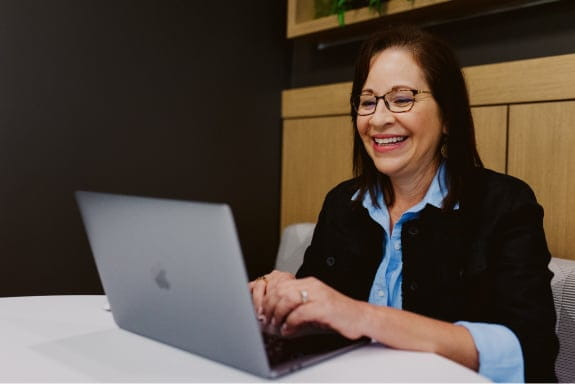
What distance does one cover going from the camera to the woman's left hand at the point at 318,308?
899 mm

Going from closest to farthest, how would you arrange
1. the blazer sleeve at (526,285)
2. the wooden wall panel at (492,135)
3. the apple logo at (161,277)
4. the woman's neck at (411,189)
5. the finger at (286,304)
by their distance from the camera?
the apple logo at (161,277) < the finger at (286,304) < the blazer sleeve at (526,285) < the woman's neck at (411,189) < the wooden wall panel at (492,135)

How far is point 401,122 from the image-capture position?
4.46 feet

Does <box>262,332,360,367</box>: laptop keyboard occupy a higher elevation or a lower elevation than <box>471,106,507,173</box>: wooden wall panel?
lower

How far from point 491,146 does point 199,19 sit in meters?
1.46

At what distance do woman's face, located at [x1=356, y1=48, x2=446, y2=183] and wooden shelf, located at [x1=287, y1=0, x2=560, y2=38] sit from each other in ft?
3.09

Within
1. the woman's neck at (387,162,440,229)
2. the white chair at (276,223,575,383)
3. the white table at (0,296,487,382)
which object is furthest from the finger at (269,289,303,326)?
the white chair at (276,223,575,383)

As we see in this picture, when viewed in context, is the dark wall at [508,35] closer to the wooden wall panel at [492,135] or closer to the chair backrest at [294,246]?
the wooden wall panel at [492,135]

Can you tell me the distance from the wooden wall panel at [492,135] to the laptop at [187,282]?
1.28 metres

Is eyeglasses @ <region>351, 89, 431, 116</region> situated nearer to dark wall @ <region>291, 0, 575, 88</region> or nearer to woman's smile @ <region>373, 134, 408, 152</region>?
woman's smile @ <region>373, 134, 408, 152</region>

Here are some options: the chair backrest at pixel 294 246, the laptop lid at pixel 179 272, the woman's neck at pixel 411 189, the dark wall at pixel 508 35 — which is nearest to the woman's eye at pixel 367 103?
the woman's neck at pixel 411 189

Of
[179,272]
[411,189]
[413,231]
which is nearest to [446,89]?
[411,189]

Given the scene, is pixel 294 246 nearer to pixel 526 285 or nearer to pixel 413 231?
pixel 413 231

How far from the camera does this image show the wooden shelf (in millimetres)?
2178

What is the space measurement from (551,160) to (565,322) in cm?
61
